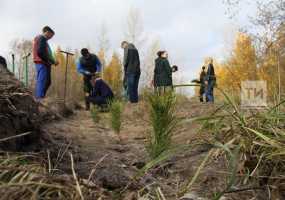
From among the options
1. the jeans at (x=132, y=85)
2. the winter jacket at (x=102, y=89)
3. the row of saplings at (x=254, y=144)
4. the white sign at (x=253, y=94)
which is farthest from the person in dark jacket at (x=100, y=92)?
the row of saplings at (x=254, y=144)

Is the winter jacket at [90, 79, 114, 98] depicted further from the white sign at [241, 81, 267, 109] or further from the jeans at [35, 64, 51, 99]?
the white sign at [241, 81, 267, 109]

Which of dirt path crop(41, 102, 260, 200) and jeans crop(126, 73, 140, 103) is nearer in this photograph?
dirt path crop(41, 102, 260, 200)

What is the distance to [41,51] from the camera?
8.36 m

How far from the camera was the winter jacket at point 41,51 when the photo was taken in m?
8.36

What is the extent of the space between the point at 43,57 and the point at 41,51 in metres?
0.13

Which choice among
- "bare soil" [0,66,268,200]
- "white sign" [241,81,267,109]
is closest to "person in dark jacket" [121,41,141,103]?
"bare soil" [0,66,268,200]

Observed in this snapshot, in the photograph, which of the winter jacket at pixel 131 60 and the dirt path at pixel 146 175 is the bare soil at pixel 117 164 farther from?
the winter jacket at pixel 131 60

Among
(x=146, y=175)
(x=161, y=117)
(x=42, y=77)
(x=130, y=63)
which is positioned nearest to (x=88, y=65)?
(x=130, y=63)

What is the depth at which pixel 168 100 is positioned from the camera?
2.93 m

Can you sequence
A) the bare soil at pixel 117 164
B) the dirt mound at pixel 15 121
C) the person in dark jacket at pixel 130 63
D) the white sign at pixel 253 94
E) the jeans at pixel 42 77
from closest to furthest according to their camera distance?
the bare soil at pixel 117 164
the white sign at pixel 253 94
the dirt mound at pixel 15 121
the jeans at pixel 42 77
the person in dark jacket at pixel 130 63

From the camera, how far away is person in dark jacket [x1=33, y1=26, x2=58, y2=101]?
8.38 metres

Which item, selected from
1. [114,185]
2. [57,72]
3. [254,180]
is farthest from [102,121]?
[57,72]

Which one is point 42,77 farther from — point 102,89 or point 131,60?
point 131,60

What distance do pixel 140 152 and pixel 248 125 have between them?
77.2 inches
